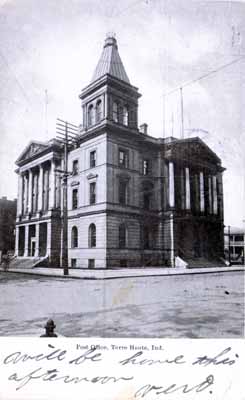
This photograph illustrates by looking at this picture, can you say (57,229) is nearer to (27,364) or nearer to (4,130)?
(4,130)

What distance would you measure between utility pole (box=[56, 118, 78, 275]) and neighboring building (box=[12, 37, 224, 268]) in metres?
0.06

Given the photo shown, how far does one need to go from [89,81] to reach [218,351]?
8.89 ft

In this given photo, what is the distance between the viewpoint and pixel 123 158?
3.12 metres

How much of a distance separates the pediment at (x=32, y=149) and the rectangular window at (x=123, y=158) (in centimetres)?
79

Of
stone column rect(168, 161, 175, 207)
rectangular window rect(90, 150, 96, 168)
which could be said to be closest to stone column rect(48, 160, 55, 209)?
rectangular window rect(90, 150, 96, 168)

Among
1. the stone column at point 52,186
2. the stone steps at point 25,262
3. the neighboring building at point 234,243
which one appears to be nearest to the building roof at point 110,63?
the stone column at point 52,186

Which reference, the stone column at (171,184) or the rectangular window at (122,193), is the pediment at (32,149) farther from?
the stone column at (171,184)

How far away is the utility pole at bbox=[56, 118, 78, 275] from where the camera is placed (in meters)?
3.04

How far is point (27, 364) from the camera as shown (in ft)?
7.26

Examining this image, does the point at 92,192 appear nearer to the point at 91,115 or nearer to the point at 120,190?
the point at 120,190

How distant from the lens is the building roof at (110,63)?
9.34 ft
